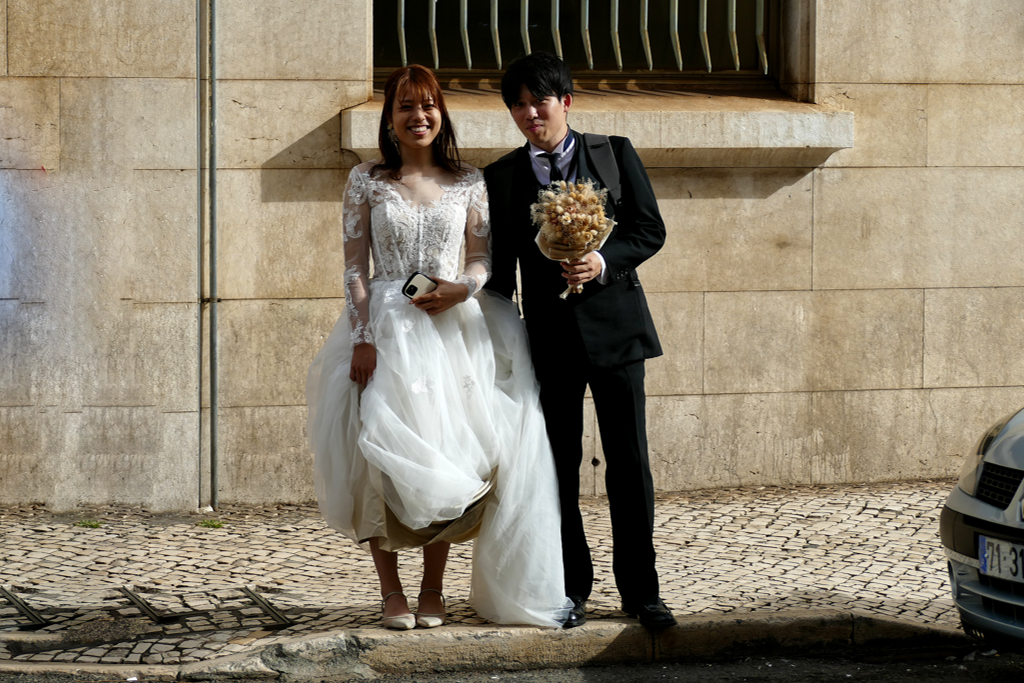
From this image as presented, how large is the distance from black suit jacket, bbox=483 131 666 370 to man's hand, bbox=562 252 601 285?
114 mm

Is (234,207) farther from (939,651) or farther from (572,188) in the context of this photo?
(939,651)

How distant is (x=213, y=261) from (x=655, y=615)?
12.6 feet

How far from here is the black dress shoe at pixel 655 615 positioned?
425cm

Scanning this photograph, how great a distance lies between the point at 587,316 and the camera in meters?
4.23

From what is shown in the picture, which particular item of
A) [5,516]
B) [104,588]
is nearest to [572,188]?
[104,588]

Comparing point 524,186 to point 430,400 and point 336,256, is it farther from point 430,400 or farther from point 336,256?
point 336,256

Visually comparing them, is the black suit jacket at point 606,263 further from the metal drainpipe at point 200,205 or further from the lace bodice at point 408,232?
the metal drainpipe at point 200,205

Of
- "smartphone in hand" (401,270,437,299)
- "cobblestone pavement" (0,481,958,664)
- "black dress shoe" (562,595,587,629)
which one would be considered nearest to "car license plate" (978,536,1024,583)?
"cobblestone pavement" (0,481,958,664)

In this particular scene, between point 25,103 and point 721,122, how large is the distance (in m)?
4.16

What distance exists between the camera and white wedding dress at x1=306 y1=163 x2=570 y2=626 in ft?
13.6

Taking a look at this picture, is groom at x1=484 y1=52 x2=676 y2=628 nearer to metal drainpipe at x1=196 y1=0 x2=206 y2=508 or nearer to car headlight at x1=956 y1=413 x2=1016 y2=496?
car headlight at x1=956 y1=413 x2=1016 y2=496

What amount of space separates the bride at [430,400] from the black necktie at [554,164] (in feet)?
1.02

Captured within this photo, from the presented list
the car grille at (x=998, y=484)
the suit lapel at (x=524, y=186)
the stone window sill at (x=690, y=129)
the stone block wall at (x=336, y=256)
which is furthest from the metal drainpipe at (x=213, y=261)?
the car grille at (x=998, y=484)

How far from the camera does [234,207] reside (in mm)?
6957
